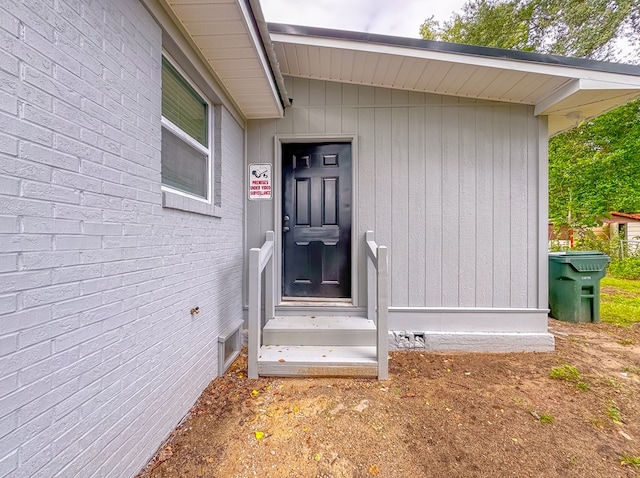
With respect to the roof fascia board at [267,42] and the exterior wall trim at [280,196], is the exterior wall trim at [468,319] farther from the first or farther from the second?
the roof fascia board at [267,42]

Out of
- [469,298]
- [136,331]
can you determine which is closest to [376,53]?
[469,298]

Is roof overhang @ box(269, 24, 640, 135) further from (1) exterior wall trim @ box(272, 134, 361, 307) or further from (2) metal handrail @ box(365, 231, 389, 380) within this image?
(2) metal handrail @ box(365, 231, 389, 380)

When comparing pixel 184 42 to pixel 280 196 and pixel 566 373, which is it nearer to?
pixel 280 196

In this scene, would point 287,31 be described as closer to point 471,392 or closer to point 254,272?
point 254,272

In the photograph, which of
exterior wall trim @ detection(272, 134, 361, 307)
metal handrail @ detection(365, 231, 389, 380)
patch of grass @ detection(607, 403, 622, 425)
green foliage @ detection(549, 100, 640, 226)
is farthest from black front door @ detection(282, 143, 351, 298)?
green foliage @ detection(549, 100, 640, 226)

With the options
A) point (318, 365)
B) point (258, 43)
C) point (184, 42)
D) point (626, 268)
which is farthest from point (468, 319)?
point (626, 268)

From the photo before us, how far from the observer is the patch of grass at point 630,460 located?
151 centimetres

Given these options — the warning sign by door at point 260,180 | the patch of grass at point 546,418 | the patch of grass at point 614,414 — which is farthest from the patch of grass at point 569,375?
the warning sign by door at point 260,180

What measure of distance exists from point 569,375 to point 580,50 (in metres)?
8.06

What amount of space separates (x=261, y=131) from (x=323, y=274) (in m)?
1.81

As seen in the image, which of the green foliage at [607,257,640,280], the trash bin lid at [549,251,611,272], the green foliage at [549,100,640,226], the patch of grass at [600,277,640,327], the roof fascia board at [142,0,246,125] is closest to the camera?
the roof fascia board at [142,0,246,125]

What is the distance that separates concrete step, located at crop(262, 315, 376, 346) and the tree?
22.6 feet

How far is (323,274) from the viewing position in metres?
3.23

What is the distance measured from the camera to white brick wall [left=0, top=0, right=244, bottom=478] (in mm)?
890
